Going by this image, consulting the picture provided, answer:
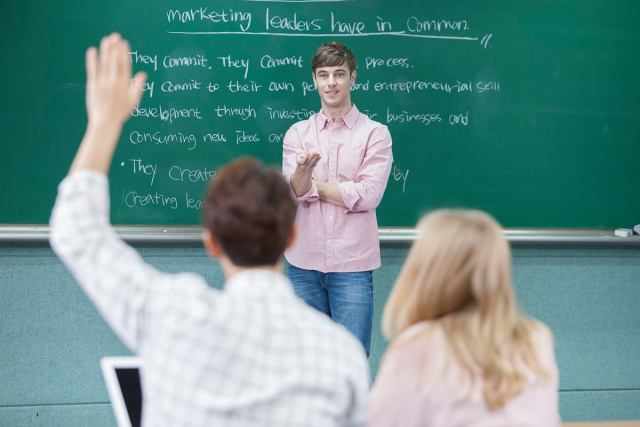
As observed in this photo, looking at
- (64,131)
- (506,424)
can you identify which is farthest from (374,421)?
(64,131)

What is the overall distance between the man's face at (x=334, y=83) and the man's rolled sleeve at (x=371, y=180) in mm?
219

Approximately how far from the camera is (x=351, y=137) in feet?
7.71

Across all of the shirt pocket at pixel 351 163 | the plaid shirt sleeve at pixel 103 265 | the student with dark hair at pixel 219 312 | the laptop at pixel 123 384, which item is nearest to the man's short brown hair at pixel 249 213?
the student with dark hair at pixel 219 312

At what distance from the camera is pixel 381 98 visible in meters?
2.69

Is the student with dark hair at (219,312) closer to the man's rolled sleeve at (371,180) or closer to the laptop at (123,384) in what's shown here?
the laptop at (123,384)

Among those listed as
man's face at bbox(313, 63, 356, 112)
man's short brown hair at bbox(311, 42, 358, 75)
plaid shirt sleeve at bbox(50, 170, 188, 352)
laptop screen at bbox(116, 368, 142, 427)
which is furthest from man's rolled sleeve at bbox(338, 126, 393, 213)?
plaid shirt sleeve at bbox(50, 170, 188, 352)

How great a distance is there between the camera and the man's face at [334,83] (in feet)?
7.55

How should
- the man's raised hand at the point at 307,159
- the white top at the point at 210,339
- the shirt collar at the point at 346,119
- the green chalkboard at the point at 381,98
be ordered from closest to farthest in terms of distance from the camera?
the white top at the point at 210,339 < the man's raised hand at the point at 307,159 < the shirt collar at the point at 346,119 < the green chalkboard at the point at 381,98

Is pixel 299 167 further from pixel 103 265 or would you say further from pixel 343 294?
pixel 103 265

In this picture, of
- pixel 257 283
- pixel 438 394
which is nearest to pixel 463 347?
pixel 438 394

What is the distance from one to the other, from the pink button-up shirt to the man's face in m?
0.09

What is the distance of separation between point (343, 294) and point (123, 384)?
1.20 metres

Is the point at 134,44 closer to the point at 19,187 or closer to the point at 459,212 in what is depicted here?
the point at 19,187

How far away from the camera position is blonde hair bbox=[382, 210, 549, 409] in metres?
0.94
